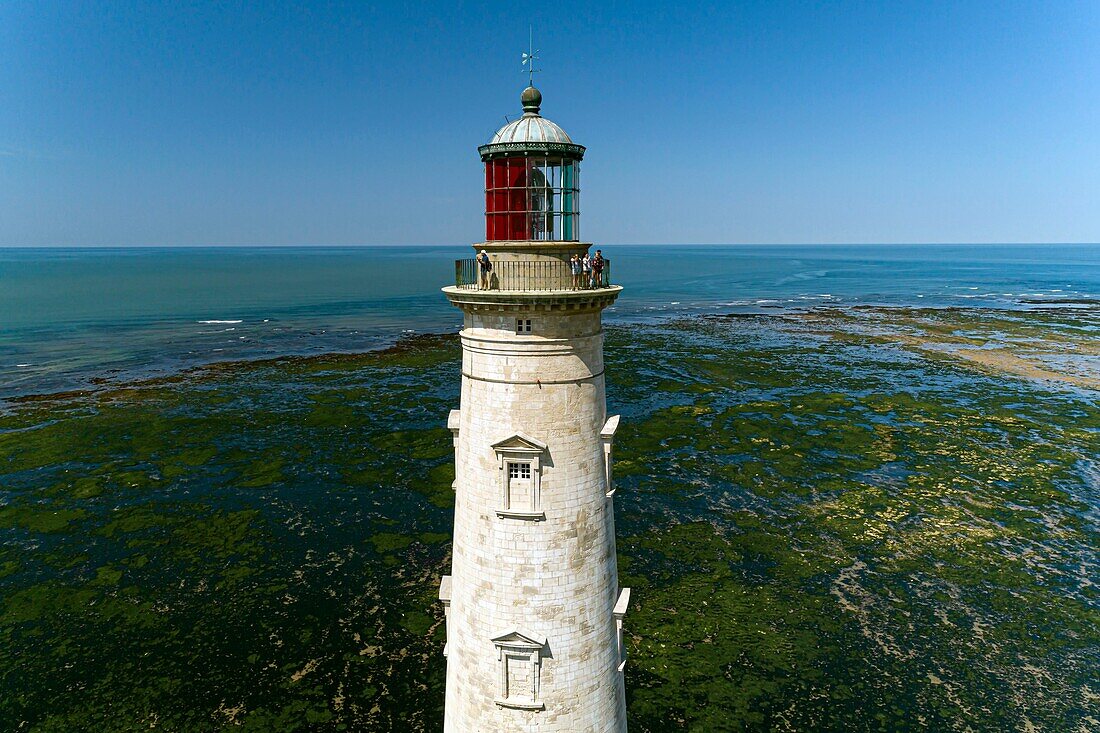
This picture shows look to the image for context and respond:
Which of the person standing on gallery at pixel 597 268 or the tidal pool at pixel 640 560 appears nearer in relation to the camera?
the person standing on gallery at pixel 597 268

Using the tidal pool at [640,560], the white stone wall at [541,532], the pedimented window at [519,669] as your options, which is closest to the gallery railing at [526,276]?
the white stone wall at [541,532]

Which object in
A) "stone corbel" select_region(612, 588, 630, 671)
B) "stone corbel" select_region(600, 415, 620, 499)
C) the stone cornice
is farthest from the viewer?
"stone corbel" select_region(612, 588, 630, 671)

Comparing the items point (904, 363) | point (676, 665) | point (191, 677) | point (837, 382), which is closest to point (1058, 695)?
point (676, 665)

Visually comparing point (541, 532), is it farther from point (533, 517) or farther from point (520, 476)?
point (520, 476)

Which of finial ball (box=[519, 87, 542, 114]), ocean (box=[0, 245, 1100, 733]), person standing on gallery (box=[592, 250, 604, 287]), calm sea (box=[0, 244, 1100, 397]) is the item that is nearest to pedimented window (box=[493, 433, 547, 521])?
person standing on gallery (box=[592, 250, 604, 287])

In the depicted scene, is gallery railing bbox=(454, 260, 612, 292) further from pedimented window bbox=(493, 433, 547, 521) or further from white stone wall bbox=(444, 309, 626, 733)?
pedimented window bbox=(493, 433, 547, 521)

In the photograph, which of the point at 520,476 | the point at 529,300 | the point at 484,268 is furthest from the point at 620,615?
the point at 484,268

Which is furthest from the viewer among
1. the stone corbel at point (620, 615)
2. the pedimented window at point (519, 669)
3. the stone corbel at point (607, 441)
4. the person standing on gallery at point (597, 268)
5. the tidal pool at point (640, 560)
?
the tidal pool at point (640, 560)

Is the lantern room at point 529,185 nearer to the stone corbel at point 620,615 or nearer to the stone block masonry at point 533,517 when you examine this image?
the stone block masonry at point 533,517
